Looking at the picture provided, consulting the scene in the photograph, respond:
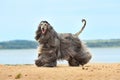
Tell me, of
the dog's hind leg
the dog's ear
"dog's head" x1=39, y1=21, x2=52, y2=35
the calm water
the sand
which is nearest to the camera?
the sand

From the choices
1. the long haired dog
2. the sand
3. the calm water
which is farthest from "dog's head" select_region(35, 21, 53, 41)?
the sand

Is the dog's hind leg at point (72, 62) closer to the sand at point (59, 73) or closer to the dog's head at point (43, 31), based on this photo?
the dog's head at point (43, 31)

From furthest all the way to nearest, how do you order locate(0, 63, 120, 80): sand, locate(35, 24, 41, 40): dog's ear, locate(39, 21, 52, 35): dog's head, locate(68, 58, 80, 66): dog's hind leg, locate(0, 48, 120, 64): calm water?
locate(0, 48, 120, 64): calm water → locate(68, 58, 80, 66): dog's hind leg → locate(35, 24, 41, 40): dog's ear → locate(39, 21, 52, 35): dog's head → locate(0, 63, 120, 80): sand

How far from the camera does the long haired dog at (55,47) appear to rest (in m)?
22.9

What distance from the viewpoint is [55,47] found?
23.1 meters

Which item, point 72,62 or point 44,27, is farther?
point 72,62

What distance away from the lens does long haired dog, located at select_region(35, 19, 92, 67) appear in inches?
903

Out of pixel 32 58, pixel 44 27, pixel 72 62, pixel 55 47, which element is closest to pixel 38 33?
pixel 44 27

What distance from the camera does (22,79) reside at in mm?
19406

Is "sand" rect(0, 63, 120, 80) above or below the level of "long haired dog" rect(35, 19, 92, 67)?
below

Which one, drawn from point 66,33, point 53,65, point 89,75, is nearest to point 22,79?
point 89,75

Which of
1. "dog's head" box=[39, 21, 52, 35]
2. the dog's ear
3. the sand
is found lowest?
the sand

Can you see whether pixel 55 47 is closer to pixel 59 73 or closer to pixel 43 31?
pixel 43 31

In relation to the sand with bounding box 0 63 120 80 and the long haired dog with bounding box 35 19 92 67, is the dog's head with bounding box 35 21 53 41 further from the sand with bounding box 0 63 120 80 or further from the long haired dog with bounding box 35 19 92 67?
the sand with bounding box 0 63 120 80
